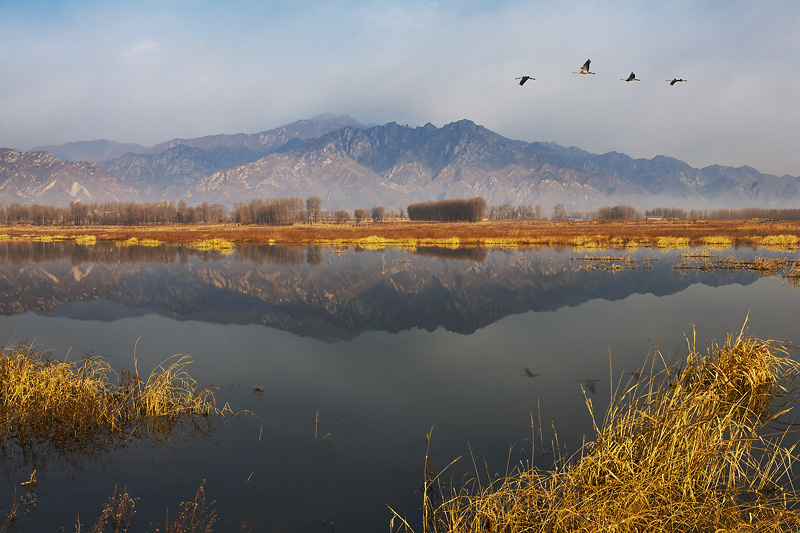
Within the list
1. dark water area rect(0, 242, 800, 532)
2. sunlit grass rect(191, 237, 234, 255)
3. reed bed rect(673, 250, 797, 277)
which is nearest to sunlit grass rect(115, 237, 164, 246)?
sunlit grass rect(191, 237, 234, 255)

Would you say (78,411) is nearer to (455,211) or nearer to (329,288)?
(329,288)

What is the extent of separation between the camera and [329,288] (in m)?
30.2

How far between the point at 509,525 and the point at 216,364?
37.1 feet

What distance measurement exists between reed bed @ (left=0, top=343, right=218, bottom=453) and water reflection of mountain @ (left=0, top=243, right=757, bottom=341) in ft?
26.9

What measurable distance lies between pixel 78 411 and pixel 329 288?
831 inches

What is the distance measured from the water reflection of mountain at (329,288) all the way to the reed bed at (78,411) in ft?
26.9

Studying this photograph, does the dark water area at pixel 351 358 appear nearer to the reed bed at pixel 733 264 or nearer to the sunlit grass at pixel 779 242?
the reed bed at pixel 733 264

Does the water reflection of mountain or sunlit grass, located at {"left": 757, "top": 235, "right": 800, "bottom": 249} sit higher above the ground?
sunlit grass, located at {"left": 757, "top": 235, "right": 800, "bottom": 249}

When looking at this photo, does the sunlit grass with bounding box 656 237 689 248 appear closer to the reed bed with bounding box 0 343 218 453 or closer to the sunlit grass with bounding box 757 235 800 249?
the sunlit grass with bounding box 757 235 800 249

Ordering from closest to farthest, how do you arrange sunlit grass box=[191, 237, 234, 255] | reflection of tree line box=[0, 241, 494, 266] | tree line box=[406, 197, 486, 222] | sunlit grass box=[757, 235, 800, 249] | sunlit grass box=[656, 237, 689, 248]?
reflection of tree line box=[0, 241, 494, 266] → sunlit grass box=[757, 235, 800, 249] → sunlit grass box=[656, 237, 689, 248] → sunlit grass box=[191, 237, 234, 255] → tree line box=[406, 197, 486, 222]

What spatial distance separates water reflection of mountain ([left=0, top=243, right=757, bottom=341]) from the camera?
72.5ft

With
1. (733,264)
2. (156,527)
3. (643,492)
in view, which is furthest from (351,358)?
(733,264)

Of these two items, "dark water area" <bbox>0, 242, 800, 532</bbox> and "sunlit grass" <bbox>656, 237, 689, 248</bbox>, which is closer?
"dark water area" <bbox>0, 242, 800, 532</bbox>

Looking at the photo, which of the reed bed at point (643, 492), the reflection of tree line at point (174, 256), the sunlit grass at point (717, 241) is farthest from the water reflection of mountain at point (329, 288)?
the sunlit grass at point (717, 241)
